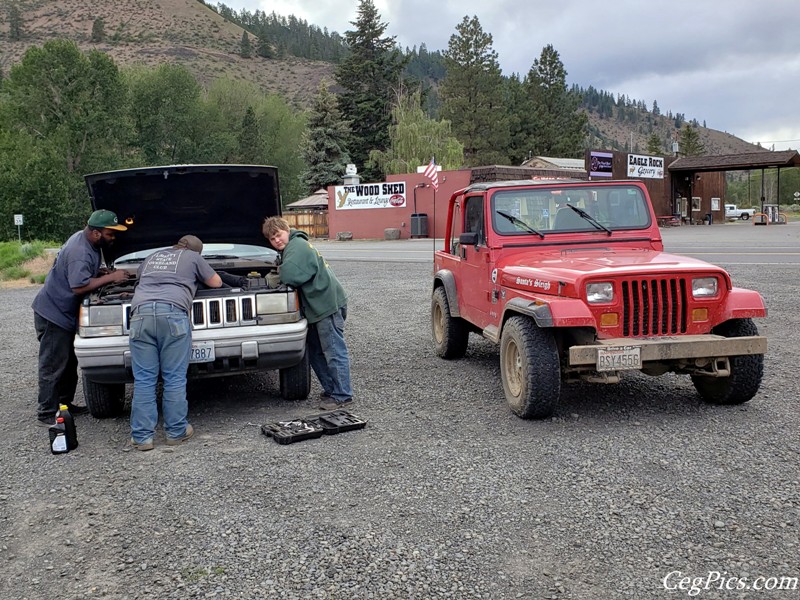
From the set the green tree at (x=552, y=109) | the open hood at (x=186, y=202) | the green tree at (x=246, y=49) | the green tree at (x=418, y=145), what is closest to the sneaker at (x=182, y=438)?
the open hood at (x=186, y=202)

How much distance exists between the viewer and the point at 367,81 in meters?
64.2

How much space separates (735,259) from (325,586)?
57.6 feet

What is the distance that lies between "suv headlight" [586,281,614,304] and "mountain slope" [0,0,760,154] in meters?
127

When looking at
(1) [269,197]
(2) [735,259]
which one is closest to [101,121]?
(2) [735,259]

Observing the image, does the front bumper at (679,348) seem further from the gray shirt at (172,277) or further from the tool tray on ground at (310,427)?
the gray shirt at (172,277)

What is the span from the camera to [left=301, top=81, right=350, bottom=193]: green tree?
5834 cm

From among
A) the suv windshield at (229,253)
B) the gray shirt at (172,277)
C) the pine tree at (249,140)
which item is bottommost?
the gray shirt at (172,277)

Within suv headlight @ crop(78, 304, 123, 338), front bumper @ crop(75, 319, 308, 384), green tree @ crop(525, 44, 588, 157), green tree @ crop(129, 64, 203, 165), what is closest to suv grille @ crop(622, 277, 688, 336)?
front bumper @ crop(75, 319, 308, 384)

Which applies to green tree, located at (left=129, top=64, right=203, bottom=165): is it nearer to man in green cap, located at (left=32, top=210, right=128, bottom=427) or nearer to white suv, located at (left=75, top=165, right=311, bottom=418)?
white suv, located at (left=75, top=165, right=311, bottom=418)

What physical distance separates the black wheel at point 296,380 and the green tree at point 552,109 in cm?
6694

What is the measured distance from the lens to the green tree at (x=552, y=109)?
70375mm

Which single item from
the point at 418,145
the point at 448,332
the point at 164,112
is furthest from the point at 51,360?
the point at 164,112

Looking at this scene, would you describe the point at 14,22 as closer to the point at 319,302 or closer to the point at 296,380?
the point at 296,380


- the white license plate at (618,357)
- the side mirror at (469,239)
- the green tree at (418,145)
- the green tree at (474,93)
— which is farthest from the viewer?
the green tree at (474,93)
